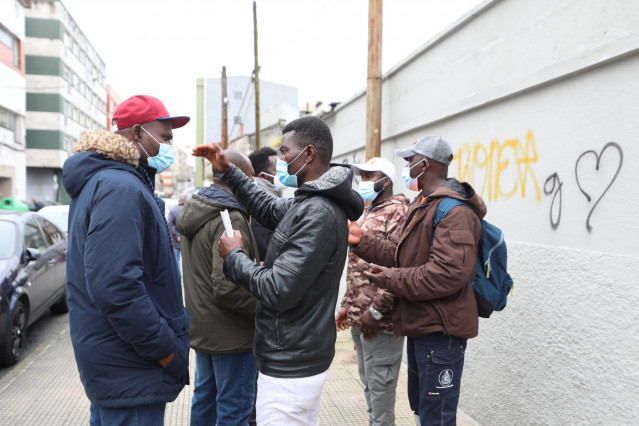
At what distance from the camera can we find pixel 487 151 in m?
4.01

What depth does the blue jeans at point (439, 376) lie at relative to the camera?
2629 millimetres

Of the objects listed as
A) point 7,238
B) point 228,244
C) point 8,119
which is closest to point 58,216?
point 7,238

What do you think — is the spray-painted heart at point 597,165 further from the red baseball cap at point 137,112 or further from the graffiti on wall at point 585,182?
the red baseball cap at point 137,112

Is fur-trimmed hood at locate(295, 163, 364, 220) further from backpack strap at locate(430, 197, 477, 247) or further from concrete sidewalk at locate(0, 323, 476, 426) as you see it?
concrete sidewalk at locate(0, 323, 476, 426)

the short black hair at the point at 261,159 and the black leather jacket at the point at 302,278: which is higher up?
the short black hair at the point at 261,159

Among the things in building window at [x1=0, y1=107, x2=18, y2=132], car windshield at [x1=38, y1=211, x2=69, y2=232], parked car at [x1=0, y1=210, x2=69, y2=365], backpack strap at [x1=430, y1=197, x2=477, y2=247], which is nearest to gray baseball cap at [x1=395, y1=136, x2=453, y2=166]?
backpack strap at [x1=430, y1=197, x2=477, y2=247]

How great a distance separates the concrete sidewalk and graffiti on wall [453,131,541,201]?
189 centimetres

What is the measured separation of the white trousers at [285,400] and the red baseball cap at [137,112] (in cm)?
136

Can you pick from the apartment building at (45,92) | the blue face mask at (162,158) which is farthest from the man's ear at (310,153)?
the apartment building at (45,92)

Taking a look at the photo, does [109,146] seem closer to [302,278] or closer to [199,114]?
[302,278]

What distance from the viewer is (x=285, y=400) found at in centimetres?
214

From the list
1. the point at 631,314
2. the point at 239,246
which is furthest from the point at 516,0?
the point at 239,246

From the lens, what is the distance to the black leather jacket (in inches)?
81.0

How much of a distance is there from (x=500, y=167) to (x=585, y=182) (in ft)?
3.19
